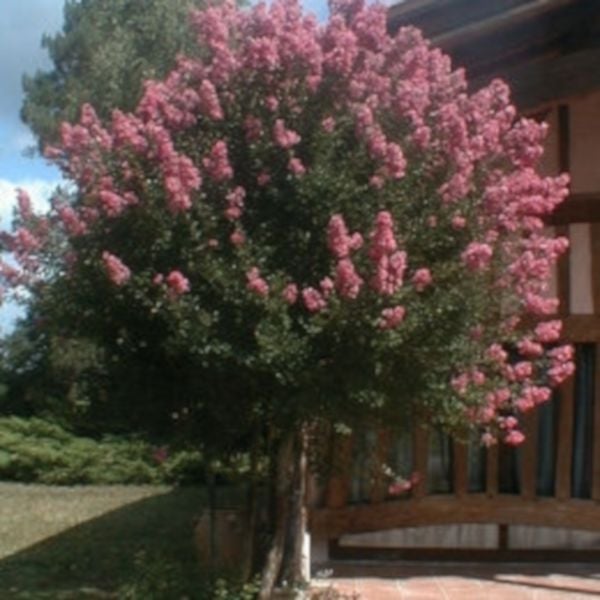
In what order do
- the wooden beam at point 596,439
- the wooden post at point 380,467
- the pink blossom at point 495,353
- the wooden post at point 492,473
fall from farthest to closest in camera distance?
the wooden post at point 492,473, the wooden beam at point 596,439, the wooden post at point 380,467, the pink blossom at point 495,353

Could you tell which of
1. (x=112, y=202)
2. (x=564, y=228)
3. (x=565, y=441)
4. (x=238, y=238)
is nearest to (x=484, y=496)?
(x=565, y=441)

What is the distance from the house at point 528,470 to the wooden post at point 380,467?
1cm

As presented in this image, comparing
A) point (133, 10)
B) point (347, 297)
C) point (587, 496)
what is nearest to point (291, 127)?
point (347, 297)

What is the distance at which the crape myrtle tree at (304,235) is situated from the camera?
6250 mm

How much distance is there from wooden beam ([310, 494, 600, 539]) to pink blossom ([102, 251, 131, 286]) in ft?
11.3

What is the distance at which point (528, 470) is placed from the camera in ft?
30.3

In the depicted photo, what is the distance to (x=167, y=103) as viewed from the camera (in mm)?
6855

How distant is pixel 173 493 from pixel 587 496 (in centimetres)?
762

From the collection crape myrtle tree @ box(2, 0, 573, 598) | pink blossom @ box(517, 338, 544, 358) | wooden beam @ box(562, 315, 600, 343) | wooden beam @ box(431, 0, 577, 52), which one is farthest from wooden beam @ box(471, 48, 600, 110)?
pink blossom @ box(517, 338, 544, 358)

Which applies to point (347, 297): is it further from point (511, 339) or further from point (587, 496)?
point (587, 496)

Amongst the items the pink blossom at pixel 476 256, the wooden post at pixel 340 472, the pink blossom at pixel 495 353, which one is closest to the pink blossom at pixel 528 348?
the pink blossom at pixel 495 353

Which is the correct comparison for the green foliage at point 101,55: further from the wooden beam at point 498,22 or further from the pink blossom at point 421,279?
the pink blossom at point 421,279

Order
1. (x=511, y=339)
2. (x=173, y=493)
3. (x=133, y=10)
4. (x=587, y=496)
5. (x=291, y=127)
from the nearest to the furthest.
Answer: (x=291, y=127) < (x=511, y=339) < (x=587, y=496) < (x=173, y=493) < (x=133, y=10)

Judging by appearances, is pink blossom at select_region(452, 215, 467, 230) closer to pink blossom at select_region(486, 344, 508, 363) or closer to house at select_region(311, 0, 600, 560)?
pink blossom at select_region(486, 344, 508, 363)
